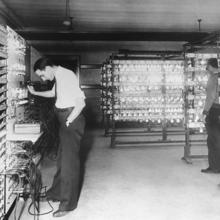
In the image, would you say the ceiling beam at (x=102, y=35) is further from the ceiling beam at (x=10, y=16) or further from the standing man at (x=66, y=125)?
the standing man at (x=66, y=125)

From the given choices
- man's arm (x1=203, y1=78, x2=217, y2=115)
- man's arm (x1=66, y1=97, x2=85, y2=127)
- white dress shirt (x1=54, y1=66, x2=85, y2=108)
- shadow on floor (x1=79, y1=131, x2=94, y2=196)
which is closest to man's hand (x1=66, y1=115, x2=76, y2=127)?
A: man's arm (x1=66, y1=97, x2=85, y2=127)

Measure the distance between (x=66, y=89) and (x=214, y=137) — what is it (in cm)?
309

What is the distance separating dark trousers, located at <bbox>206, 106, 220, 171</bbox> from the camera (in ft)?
17.3

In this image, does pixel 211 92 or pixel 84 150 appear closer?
pixel 211 92

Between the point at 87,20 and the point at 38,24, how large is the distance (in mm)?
1532

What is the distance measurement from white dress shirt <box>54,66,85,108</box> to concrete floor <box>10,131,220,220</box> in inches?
51.5

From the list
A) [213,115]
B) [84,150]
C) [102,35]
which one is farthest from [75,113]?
[84,150]

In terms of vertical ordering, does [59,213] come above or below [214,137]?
below

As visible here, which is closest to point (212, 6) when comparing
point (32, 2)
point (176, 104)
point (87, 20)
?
point (176, 104)

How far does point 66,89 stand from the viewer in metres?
3.50

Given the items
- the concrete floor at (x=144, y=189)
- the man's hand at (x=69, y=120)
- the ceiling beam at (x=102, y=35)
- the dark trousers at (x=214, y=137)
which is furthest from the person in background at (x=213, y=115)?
the man's hand at (x=69, y=120)

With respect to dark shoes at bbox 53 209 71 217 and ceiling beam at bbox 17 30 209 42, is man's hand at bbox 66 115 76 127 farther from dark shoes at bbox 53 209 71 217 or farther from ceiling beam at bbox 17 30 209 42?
ceiling beam at bbox 17 30 209 42

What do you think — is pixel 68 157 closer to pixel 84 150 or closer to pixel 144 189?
pixel 144 189

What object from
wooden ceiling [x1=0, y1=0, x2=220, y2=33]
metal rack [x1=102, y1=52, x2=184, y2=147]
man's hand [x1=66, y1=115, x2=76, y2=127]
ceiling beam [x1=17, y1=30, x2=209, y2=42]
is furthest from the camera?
metal rack [x1=102, y1=52, x2=184, y2=147]
